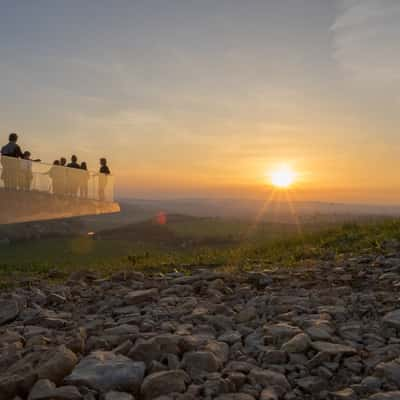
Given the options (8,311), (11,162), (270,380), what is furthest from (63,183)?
(270,380)

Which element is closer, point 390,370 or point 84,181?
point 390,370

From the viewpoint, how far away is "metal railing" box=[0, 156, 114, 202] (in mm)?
18609

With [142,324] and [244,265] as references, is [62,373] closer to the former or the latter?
[142,324]

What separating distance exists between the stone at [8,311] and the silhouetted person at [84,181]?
17.7 meters

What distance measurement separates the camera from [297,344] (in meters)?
4.10

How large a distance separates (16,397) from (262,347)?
209 centimetres

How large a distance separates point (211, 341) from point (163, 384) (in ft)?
3.11

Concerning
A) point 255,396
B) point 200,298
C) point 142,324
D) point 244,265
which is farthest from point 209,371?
point 244,265

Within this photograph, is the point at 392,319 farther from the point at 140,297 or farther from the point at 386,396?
the point at 140,297

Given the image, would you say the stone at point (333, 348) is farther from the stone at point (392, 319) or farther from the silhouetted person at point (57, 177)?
the silhouetted person at point (57, 177)

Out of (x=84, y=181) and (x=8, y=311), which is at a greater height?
(x=84, y=181)

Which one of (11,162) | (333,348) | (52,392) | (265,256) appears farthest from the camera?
(11,162)

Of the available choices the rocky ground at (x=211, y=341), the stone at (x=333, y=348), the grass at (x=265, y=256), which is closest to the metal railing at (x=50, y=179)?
the grass at (x=265, y=256)

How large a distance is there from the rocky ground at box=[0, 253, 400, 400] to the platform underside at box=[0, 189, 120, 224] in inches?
496
